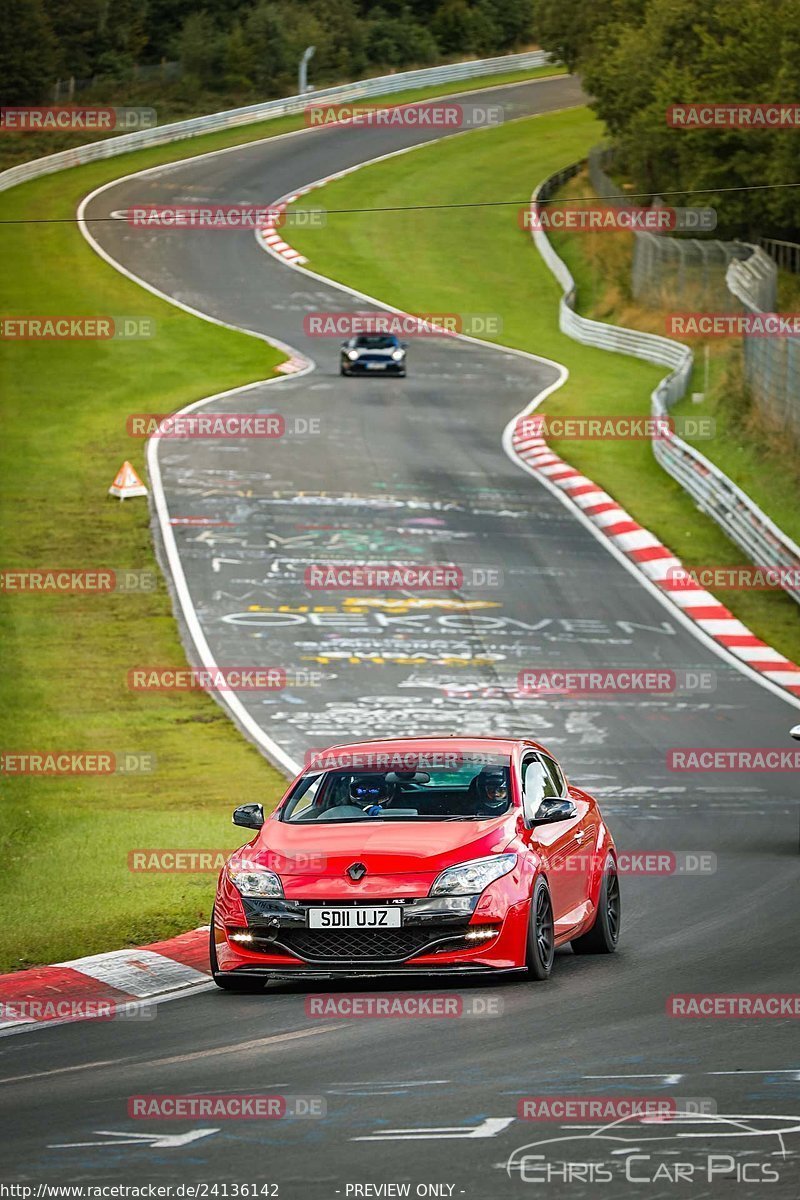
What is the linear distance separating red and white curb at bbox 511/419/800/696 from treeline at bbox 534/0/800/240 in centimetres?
1513

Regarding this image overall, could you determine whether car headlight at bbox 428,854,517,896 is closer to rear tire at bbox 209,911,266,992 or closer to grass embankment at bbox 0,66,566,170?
rear tire at bbox 209,911,266,992

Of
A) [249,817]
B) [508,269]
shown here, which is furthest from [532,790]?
[508,269]

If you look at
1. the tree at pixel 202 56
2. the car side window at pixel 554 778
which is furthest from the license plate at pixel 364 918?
the tree at pixel 202 56

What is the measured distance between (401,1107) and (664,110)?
53.3m

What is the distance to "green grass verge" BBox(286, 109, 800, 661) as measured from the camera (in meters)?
33.9

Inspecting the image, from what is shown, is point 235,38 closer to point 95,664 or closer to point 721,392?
point 721,392

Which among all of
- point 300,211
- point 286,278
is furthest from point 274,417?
point 300,211

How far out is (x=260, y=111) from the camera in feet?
291

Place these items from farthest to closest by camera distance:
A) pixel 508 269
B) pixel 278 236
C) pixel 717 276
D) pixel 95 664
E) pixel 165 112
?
pixel 165 112 → pixel 278 236 → pixel 508 269 → pixel 717 276 → pixel 95 664

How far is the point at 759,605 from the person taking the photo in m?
29.0

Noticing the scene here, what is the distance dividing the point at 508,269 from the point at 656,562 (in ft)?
116

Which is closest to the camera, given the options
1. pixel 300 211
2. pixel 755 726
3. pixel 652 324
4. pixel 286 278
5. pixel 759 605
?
pixel 755 726

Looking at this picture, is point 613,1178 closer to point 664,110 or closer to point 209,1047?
point 209,1047

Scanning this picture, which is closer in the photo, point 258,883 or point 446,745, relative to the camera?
point 258,883
